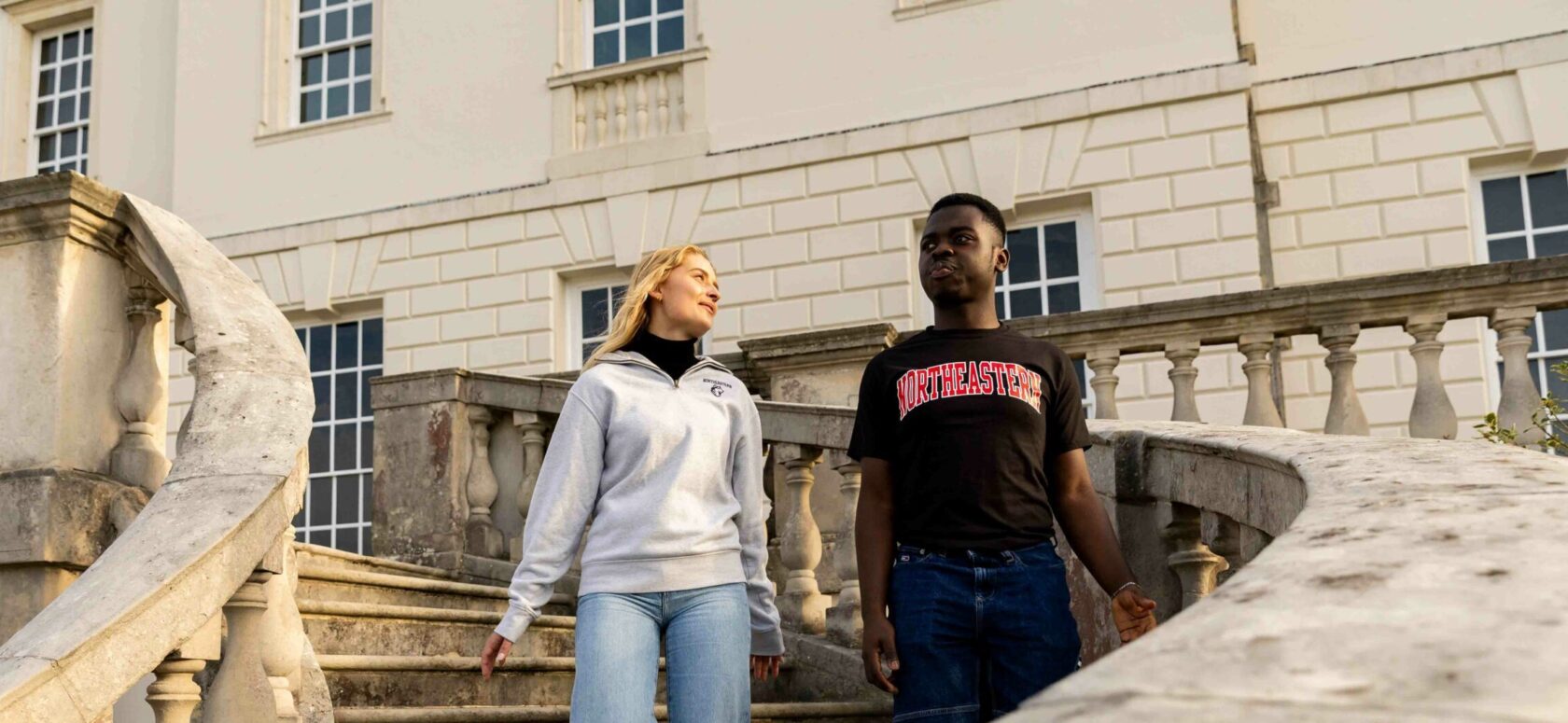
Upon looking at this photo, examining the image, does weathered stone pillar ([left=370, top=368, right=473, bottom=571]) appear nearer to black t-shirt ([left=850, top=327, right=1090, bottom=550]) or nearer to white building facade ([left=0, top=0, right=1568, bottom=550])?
white building facade ([left=0, top=0, right=1568, bottom=550])

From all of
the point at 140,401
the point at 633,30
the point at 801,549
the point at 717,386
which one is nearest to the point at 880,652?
the point at 717,386

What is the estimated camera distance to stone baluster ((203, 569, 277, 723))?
3381mm

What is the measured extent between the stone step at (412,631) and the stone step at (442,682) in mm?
223

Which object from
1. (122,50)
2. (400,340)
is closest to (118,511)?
(400,340)

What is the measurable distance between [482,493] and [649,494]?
404 centimetres

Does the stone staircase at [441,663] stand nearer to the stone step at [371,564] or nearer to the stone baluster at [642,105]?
the stone step at [371,564]

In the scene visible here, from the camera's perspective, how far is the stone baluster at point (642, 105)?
42.0 feet

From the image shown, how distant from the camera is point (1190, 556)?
11.5 ft

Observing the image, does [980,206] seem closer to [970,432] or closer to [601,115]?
[970,432]

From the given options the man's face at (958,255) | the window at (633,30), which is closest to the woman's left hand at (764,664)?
the man's face at (958,255)

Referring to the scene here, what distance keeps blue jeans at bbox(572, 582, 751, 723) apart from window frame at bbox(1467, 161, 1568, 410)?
8.69 m

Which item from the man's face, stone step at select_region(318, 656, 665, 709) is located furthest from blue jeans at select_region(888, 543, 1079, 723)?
stone step at select_region(318, 656, 665, 709)

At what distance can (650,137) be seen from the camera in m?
12.8

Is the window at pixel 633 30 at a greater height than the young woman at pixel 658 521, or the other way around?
the window at pixel 633 30
